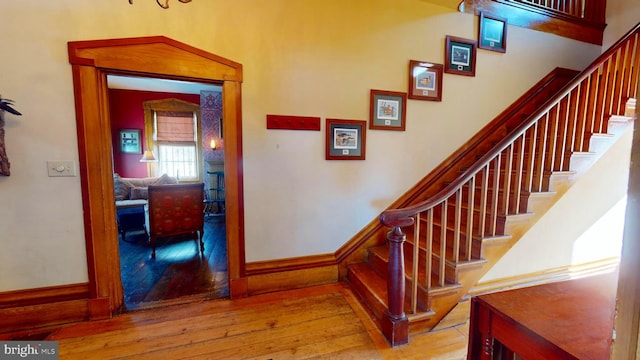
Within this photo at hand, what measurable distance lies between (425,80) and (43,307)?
12.3 feet

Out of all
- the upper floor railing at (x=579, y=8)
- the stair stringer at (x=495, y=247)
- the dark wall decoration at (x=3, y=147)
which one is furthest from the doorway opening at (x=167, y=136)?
the upper floor railing at (x=579, y=8)

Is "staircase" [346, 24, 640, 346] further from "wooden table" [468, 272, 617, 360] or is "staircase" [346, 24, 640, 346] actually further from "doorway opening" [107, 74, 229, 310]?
"doorway opening" [107, 74, 229, 310]

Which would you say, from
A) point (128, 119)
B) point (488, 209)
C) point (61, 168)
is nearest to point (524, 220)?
point (488, 209)

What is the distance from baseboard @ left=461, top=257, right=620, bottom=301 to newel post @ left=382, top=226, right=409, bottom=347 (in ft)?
2.08

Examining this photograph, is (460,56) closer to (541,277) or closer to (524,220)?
(524,220)

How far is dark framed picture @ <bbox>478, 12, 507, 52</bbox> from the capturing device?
8.90 feet

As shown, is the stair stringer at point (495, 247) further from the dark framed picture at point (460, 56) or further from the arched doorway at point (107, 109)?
the arched doorway at point (107, 109)

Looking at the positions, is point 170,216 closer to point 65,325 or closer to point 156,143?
point 65,325

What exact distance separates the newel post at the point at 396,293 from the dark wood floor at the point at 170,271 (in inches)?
56.5

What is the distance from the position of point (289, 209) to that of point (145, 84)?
5.30 meters

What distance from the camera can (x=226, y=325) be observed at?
1.87m

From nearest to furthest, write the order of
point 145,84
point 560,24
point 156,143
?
point 560,24 → point 145,84 → point 156,143

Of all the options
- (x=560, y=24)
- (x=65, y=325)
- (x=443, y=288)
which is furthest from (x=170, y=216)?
(x=560, y=24)

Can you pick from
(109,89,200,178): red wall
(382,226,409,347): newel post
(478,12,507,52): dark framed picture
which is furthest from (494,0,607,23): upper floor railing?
(109,89,200,178): red wall
